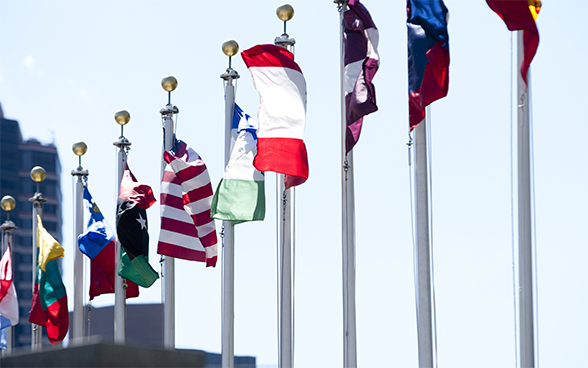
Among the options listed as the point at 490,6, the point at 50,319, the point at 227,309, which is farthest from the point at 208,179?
the point at 490,6

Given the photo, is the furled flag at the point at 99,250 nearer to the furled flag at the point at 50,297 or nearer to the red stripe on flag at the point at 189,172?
the furled flag at the point at 50,297

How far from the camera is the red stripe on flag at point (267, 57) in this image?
65.2ft

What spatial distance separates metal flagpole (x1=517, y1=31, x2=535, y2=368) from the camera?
14523 millimetres

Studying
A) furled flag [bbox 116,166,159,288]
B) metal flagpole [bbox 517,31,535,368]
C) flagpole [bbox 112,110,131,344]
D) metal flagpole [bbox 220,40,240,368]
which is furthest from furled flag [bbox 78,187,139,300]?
metal flagpole [bbox 517,31,535,368]

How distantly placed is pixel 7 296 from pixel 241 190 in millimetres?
11018

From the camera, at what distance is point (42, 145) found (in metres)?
130

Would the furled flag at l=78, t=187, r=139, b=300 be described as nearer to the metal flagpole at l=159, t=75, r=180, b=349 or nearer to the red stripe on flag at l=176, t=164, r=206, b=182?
the metal flagpole at l=159, t=75, r=180, b=349

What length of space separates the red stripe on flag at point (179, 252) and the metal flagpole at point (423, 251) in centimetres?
779

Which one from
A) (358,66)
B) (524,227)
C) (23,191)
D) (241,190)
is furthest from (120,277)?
(23,191)

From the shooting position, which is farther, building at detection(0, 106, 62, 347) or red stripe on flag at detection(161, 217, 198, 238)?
building at detection(0, 106, 62, 347)

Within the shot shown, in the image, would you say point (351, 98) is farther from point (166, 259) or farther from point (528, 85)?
point (166, 259)

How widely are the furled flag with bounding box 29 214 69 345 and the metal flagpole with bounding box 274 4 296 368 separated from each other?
872 cm

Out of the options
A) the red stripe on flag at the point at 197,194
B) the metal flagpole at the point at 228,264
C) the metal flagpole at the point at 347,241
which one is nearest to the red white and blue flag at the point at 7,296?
Answer: the red stripe on flag at the point at 197,194

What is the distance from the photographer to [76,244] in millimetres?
27297
